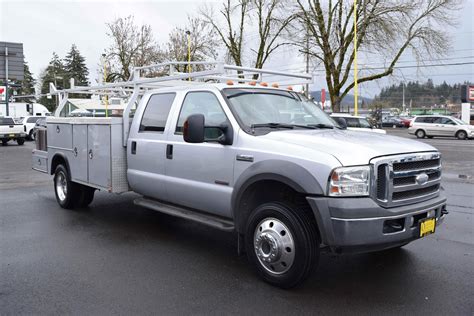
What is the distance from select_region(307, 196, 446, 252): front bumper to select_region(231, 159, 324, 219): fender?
119mm

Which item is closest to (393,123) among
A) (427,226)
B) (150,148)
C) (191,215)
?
(150,148)

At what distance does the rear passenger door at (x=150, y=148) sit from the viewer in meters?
5.91

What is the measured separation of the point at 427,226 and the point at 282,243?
1.39m

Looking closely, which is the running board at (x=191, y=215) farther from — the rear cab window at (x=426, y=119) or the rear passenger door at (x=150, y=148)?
the rear cab window at (x=426, y=119)

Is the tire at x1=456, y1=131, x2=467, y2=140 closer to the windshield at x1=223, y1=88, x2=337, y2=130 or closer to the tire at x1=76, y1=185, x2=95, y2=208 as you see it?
the windshield at x1=223, y1=88, x2=337, y2=130

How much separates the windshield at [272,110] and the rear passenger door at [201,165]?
20cm

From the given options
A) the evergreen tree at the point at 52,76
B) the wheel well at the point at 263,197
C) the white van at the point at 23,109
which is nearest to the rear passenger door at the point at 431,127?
the wheel well at the point at 263,197

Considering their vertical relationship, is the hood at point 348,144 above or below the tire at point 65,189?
above

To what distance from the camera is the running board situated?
16.5 ft

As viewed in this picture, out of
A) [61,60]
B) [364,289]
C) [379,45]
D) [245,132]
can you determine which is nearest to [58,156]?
[245,132]

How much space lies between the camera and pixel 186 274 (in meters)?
4.74

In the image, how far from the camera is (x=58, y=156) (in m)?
8.16

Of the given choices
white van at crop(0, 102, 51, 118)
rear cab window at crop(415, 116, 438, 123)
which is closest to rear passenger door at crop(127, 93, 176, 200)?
rear cab window at crop(415, 116, 438, 123)

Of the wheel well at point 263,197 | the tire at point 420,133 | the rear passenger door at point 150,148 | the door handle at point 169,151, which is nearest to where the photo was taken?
the wheel well at point 263,197
